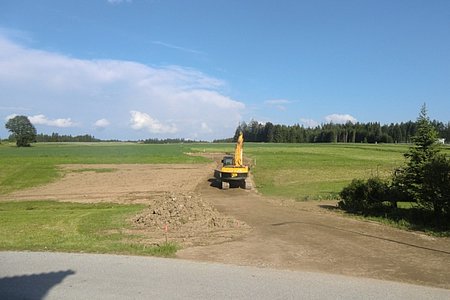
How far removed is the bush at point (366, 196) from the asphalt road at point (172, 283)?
9975 millimetres

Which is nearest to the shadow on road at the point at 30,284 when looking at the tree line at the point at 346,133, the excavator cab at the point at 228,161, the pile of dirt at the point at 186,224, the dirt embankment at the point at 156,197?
the dirt embankment at the point at 156,197

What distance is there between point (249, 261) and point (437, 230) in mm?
7190

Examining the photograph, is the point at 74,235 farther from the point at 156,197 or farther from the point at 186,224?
the point at 156,197

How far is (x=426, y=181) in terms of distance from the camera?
48.6 feet

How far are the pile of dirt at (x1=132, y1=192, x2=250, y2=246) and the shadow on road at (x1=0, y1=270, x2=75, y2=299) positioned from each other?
4.23 meters

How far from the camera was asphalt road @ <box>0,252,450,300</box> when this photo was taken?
6988 millimetres

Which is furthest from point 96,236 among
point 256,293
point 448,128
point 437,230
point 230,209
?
point 448,128

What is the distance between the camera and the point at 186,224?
49.7ft

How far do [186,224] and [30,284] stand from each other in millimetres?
7909

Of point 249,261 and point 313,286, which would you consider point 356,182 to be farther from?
point 313,286

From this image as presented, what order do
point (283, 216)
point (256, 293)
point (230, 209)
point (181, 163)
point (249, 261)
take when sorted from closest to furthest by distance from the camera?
1. point (256, 293)
2. point (249, 261)
3. point (283, 216)
4. point (230, 209)
5. point (181, 163)

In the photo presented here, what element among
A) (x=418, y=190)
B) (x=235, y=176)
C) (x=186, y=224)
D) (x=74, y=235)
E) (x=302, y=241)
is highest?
(x=418, y=190)

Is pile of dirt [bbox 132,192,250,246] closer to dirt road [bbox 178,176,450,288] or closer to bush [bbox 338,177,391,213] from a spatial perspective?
dirt road [bbox 178,176,450,288]

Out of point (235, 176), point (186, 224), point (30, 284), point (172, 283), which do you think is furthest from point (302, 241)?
point (235, 176)
